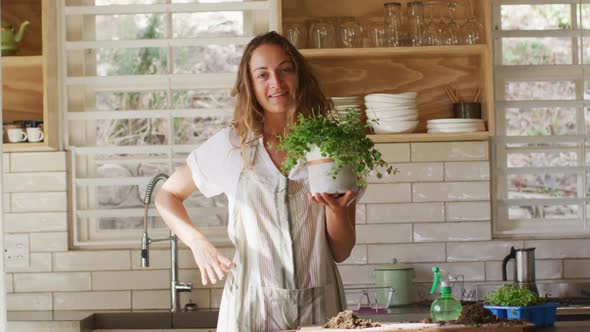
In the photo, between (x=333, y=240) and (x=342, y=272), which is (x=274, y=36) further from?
(x=342, y=272)

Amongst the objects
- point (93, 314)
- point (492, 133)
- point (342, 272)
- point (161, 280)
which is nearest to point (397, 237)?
point (342, 272)

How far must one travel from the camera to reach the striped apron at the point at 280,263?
9.84 ft

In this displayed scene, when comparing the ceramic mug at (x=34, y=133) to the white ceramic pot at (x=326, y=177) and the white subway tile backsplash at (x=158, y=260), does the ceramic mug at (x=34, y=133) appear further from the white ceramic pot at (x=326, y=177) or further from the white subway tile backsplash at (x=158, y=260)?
the white ceramic pot at (x=326, y=177)

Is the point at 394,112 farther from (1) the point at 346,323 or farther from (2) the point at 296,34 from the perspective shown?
(1) the point at 346,323

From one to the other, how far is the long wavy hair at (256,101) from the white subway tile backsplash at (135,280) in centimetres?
220

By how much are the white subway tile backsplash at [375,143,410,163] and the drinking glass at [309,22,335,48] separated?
60 centimetres

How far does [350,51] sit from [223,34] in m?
0.78

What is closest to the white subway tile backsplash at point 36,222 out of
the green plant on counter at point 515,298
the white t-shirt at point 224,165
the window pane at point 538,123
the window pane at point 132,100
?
the window pane at point 132,100

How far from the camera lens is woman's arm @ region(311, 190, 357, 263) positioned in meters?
2.79

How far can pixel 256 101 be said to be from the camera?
→ 3.11m

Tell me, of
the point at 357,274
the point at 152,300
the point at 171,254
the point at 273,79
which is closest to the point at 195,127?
the point at 171,254

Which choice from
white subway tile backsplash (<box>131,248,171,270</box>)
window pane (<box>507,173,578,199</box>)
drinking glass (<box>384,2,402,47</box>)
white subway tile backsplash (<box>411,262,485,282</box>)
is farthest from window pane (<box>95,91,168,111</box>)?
window pane (<box>507,173,578,199</box>)

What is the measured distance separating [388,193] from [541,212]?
862mm

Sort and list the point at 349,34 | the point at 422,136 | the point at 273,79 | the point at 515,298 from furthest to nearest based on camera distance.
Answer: the point at 349,34
the point at 422,136
the point at 515,298
the point at 273,79
